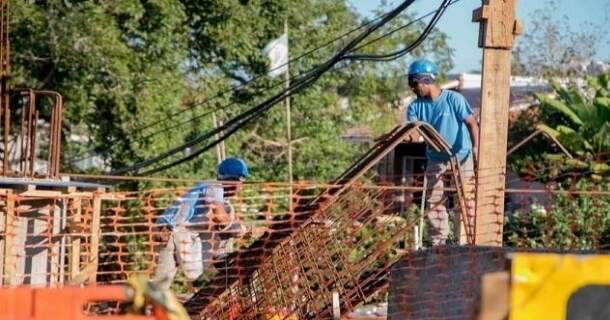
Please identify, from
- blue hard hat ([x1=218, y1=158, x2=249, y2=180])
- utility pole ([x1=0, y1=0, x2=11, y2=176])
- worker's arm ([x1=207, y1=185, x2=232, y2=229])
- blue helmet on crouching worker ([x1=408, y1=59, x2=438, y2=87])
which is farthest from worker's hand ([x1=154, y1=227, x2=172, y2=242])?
blue helmet on crouching worker ([x1=408, y1=59, x2=438, y2=87])

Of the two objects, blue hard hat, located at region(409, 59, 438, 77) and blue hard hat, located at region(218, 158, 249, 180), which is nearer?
blue hard hat, located at region(409, 59, 438, 77)

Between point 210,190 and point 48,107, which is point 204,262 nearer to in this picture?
point 210,190

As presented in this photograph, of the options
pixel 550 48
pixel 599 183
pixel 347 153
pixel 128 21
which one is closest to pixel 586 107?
pixel 599 183

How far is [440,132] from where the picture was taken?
11.7 meters

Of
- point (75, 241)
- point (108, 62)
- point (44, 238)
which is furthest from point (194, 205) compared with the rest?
point (108, 62)

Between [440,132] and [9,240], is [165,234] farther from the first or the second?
[440,132]

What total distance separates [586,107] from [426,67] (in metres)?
12.8

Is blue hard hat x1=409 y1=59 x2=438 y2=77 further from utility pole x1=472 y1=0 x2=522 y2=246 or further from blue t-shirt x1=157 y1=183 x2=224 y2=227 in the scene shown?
blue t-shirt x1=157 y1=183 x2=224 y2=227

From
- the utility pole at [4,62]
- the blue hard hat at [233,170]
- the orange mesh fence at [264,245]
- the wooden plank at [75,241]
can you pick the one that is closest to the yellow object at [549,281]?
the orange mesh fence at [264,245]

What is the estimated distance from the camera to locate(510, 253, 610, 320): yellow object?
4848mm

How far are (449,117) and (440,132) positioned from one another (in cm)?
14

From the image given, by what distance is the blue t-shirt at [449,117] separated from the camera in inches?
454

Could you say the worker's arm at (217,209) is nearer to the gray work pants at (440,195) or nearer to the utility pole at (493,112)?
the gray work pants at (440,195)

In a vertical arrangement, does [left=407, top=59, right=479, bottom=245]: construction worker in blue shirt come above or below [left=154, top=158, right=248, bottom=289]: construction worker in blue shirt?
above
